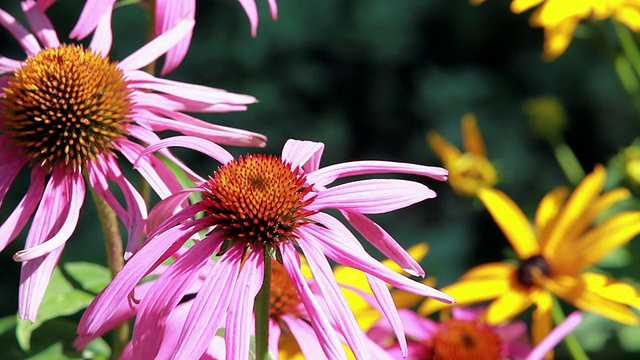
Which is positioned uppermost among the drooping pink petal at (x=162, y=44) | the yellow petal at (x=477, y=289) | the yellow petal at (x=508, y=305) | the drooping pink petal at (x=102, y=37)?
the drooping pink petal at (x=102, y=37)

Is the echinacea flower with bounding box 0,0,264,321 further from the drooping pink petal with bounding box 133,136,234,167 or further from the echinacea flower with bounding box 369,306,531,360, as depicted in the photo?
the echinacea flower with bounding box 369,306,531,360

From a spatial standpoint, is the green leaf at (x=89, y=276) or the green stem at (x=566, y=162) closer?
the green leaf at (x=89, y=276)

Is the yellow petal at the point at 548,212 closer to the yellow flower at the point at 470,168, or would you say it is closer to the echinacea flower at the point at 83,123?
the yellow flower at the point at 470,168

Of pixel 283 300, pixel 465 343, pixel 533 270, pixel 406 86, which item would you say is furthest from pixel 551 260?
pixel 406 86

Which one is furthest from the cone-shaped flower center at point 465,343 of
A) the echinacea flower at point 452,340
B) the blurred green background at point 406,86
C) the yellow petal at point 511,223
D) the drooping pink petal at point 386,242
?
the blurred green background at point 406,86

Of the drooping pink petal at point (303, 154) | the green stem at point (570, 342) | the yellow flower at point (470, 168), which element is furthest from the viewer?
the yellow flower at point (470, 168)

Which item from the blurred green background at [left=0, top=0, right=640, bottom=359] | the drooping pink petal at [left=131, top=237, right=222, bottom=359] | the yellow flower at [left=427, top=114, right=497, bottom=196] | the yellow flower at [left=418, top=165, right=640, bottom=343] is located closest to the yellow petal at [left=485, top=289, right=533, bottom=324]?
the yellow flower at [left=418, top=165, right=640, bottom=343]

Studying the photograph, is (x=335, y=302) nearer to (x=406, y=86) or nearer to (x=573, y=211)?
(x=573, y=211)
